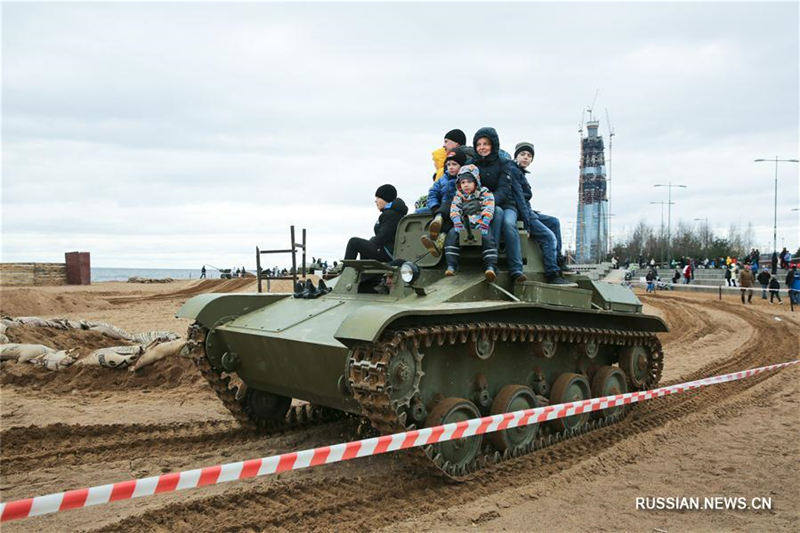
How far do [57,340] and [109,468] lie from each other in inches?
321

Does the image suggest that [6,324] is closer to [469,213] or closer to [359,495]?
[469,213]

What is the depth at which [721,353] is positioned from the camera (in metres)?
15.0

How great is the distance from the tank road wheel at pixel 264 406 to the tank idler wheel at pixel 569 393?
3413 millimetres

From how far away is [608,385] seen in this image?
889 cm

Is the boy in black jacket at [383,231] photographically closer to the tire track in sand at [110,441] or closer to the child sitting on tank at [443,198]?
the child sitting on tank at [443,198]

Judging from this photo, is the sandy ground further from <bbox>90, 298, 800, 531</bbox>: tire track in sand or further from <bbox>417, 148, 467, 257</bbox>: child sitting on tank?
<bbox>417, 148, 467, 257</bbox>: child sitting on tank

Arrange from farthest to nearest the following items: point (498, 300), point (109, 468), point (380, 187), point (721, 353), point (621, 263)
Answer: point (621, 263) < point (721, 353) < point (380, 187) < point (498, 300) < point (109, 468)

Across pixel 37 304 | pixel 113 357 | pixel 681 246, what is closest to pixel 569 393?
pixel 113 357

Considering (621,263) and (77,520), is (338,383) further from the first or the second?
(621,263)

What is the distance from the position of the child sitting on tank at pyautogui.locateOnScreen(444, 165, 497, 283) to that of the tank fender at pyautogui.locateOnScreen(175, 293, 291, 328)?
2.43 m

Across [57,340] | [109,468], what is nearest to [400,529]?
→ [109,468]

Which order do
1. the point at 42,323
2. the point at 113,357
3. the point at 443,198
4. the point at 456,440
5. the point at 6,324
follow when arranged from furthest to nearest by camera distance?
1. the point at 42,323
2. the point at 6,324
3. the point at 113,357
4. the point at 443,198
5. the point at 456,440

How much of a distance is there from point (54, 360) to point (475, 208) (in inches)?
340

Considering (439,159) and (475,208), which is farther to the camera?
(439,159)
